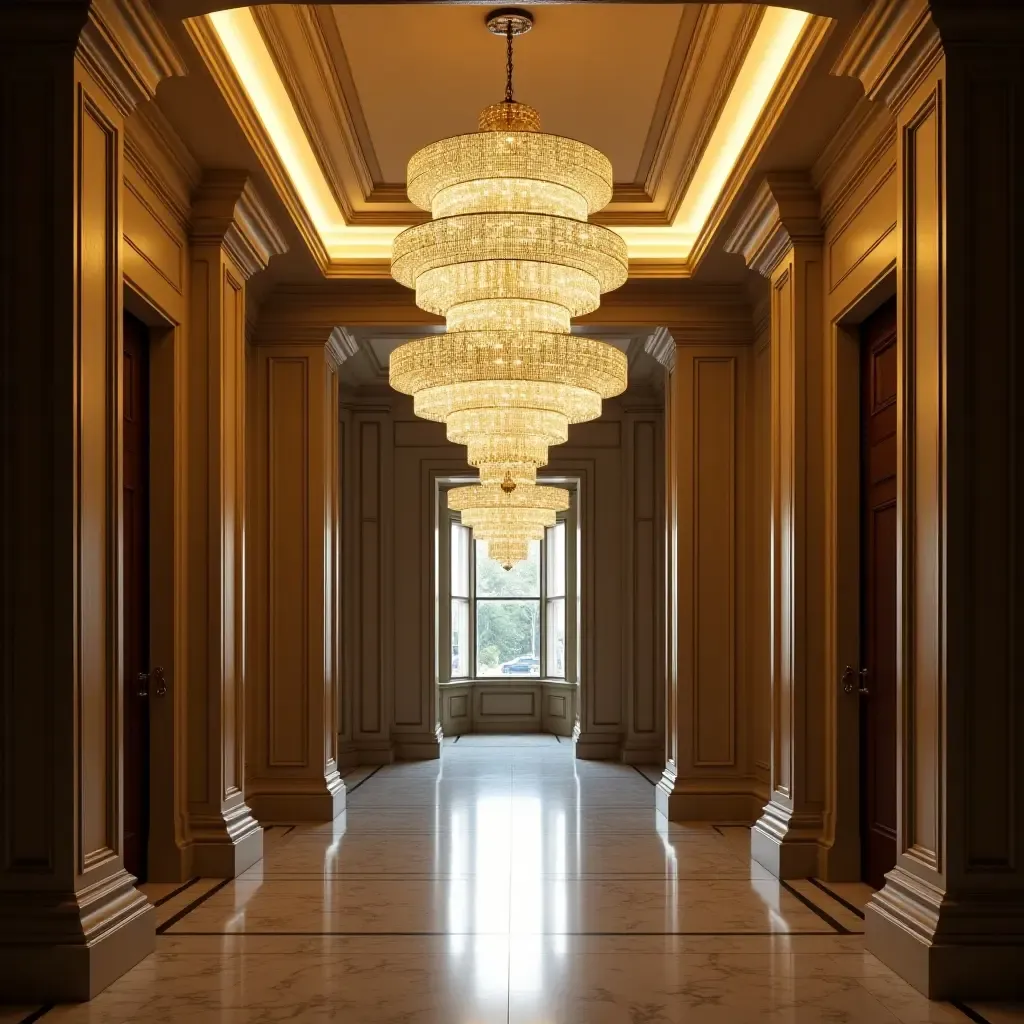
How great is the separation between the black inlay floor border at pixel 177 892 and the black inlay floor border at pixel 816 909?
2.84 metres

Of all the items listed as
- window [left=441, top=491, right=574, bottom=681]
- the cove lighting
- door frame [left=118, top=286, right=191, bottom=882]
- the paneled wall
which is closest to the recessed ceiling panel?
the cove lighting

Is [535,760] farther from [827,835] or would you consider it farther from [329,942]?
[329,942]

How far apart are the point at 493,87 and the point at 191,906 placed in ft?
13.3

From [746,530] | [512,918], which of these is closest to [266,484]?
[746,530]

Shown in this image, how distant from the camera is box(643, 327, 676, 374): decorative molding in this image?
822 cm

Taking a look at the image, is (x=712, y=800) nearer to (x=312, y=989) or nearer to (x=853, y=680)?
(x=853, y=680)

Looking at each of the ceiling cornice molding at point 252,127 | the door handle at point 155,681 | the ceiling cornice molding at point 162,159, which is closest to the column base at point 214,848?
the door handle at point 155,681

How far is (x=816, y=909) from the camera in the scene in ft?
17.7

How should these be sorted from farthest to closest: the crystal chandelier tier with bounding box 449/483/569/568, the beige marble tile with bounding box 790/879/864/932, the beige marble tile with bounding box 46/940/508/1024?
the crystal chandelier tier with bounding box 449/483/569/568
the beige marble tile with bounding box 790/879/864/932
the beige marble tile with bounding box 46/940/508/1024

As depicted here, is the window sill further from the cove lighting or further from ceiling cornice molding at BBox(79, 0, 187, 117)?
ceiling cornice molding at BBox(79, 0, 187, 117)

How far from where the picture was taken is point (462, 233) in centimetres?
495

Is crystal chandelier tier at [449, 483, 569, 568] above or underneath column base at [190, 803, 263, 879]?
above

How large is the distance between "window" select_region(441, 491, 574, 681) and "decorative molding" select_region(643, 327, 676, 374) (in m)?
6.23

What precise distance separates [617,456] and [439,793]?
13.5ft
